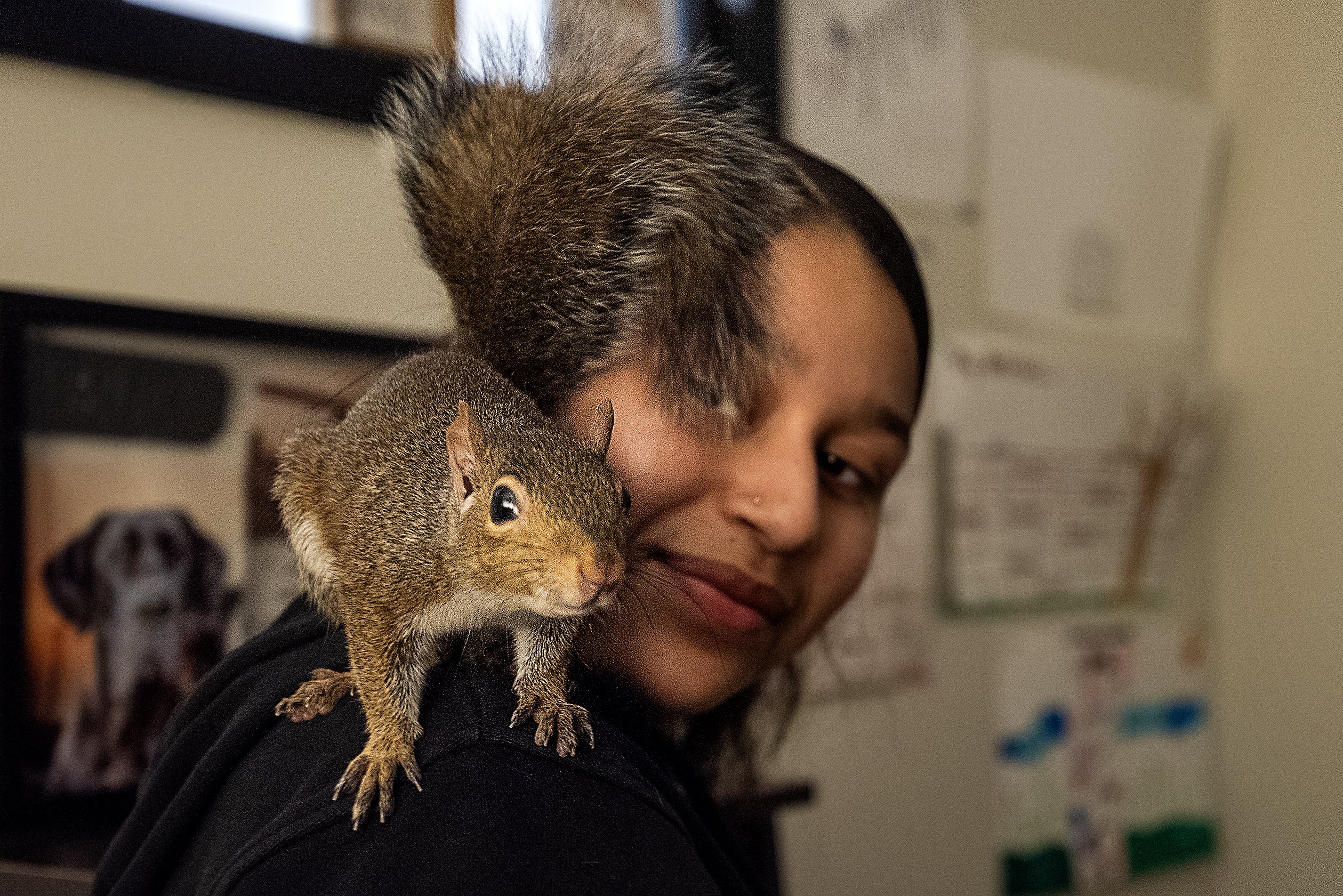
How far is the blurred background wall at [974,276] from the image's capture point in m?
0.89

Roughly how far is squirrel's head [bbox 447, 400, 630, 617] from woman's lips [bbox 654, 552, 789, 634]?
17 cm


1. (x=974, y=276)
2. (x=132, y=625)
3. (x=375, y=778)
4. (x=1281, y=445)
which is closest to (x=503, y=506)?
(x=375, y=778)

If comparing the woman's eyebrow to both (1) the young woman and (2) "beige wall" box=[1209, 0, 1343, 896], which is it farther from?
(2) "beige wall" box=[1209, 0, 1343, 896]

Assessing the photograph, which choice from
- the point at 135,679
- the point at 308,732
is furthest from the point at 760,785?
the point at 308,732

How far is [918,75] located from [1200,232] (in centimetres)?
77

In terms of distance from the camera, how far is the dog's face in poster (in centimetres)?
87

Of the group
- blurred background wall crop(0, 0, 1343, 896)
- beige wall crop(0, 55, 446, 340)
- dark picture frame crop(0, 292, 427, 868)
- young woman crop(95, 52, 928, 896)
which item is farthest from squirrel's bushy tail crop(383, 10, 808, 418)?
blurred background wall crop(0, 0, 1343, 896)

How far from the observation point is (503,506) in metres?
0.37

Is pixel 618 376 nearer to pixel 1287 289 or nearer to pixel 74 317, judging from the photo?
pixel 74 317

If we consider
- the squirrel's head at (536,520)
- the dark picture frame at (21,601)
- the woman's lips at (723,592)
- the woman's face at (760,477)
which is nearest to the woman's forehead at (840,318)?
the woman's face at (760,477)

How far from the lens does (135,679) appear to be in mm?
894

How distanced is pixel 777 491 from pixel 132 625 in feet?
2.26

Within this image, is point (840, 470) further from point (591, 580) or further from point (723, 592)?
point (591, 580)

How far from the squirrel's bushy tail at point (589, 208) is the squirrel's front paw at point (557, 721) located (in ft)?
0.58
